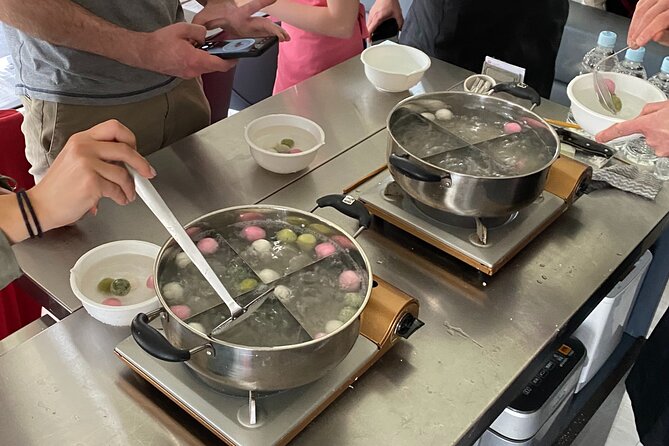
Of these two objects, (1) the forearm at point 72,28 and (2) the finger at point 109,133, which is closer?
(2) the finger at point 109,133

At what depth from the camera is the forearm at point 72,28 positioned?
1.41 m

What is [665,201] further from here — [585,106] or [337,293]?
[337,293]

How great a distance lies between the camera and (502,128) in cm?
135

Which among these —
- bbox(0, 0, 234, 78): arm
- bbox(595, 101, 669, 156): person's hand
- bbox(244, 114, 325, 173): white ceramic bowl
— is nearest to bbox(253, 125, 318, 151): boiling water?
bbox(244, 114, 325, 173): white ceramic bowl

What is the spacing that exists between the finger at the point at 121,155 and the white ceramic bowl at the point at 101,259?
19 centimetres

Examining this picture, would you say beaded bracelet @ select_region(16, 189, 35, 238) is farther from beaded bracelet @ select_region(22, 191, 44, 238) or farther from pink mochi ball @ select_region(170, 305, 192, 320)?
pink mochi ball @ select_region(170, 305, 192, 320)

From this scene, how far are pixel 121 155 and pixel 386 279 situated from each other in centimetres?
49

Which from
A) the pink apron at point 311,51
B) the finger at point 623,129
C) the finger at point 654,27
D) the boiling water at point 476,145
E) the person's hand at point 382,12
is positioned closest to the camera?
the boiling water at point 476,145

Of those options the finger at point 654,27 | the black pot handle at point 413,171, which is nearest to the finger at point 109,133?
the black pot handle at point 413,171

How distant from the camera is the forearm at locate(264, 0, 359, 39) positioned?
201cm

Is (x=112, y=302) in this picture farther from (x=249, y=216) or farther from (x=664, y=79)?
(x=664, y=79)

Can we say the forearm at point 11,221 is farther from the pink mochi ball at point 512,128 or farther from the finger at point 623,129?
the finger at point 623,129

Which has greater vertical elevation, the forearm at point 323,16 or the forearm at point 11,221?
the forearm at point 11,221

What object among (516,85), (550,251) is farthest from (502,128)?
(516,85)
